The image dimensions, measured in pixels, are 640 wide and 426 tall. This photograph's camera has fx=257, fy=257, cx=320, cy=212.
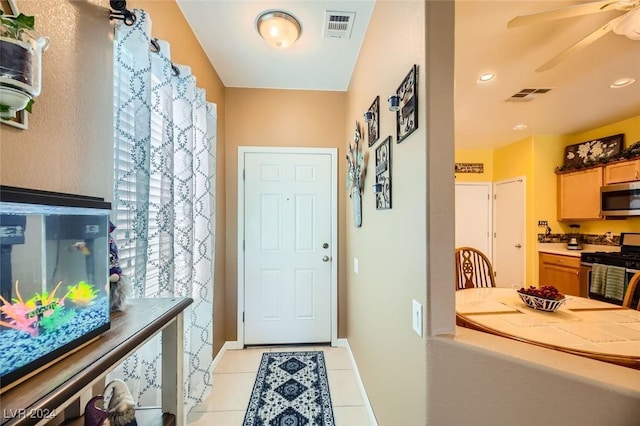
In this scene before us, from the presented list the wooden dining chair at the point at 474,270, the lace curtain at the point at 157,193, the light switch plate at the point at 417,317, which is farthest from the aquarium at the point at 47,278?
the wooden dining chair at the point at 474,270

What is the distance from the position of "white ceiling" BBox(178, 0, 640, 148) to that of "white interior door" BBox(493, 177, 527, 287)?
1.43 metres

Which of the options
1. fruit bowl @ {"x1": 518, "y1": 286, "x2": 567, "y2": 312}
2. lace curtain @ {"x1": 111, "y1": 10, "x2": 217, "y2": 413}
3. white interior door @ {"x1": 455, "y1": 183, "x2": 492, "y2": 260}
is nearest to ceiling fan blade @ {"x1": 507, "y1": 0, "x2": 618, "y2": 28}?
fruit bowl @ {"x1": 518, "y1": 286, "x2": 567, "y2": 312}

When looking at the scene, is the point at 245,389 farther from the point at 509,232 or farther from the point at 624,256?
the point at 509,232

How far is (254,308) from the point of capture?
8.91 feet

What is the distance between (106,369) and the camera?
2.16 feet

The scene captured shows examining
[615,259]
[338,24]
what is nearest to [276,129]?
[338,24]

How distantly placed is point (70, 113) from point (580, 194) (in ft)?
17.9

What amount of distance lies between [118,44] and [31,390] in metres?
1.33

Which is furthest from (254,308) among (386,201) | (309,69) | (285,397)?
(309,69)

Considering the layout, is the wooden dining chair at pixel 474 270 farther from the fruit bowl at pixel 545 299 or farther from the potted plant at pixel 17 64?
the potted plant at pixel 17 64

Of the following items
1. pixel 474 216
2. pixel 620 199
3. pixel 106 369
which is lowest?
pixel 106 369

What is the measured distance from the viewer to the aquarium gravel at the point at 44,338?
53cm

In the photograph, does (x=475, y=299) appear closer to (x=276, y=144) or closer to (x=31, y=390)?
(x=31, y=390)

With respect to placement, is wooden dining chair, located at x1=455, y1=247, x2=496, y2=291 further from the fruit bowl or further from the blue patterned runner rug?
the blue patterned runner rug
